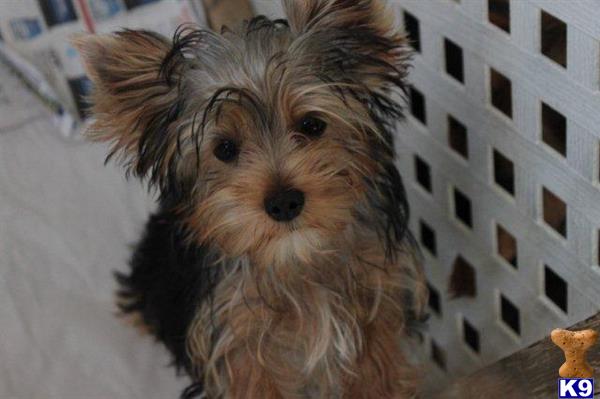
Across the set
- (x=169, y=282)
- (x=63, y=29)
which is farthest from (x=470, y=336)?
(x=63, y=29)

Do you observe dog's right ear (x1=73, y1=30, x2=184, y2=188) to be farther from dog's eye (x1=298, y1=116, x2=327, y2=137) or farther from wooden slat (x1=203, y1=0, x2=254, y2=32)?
wooden slat (x1=203, y1=0, x2=254, y2=32)

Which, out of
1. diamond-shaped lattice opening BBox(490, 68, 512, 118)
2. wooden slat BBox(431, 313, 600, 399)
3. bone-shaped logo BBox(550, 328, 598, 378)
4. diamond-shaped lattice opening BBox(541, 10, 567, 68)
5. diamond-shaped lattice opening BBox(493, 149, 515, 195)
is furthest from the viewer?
diamond-shaped lattice opening BBox(493, 149, 515, 195)

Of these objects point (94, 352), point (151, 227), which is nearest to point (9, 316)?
point (94, 352)

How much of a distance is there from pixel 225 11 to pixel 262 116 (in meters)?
0.95

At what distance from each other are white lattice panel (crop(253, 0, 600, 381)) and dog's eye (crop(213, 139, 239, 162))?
44cm

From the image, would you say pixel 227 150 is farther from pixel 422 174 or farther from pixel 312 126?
pixel 422 174

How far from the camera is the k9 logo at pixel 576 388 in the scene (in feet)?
3.74

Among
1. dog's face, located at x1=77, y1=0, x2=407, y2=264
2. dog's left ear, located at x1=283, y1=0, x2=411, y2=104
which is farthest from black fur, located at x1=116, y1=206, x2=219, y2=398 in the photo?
dog's left ear, located at x1=283, y1=0, x2=411, y2=104

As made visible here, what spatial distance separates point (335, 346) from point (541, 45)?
21.9 inches

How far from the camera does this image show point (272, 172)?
1.38 meters

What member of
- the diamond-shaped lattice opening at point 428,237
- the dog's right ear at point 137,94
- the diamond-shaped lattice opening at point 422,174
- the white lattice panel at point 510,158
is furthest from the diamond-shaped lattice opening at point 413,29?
the dog's right ear at point 137,94

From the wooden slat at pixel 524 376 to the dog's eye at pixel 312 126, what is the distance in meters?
0.39

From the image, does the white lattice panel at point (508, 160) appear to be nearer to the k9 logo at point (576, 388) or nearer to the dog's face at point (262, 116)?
the dog's face at point (262, 116)

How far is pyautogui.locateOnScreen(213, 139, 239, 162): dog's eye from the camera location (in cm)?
142
